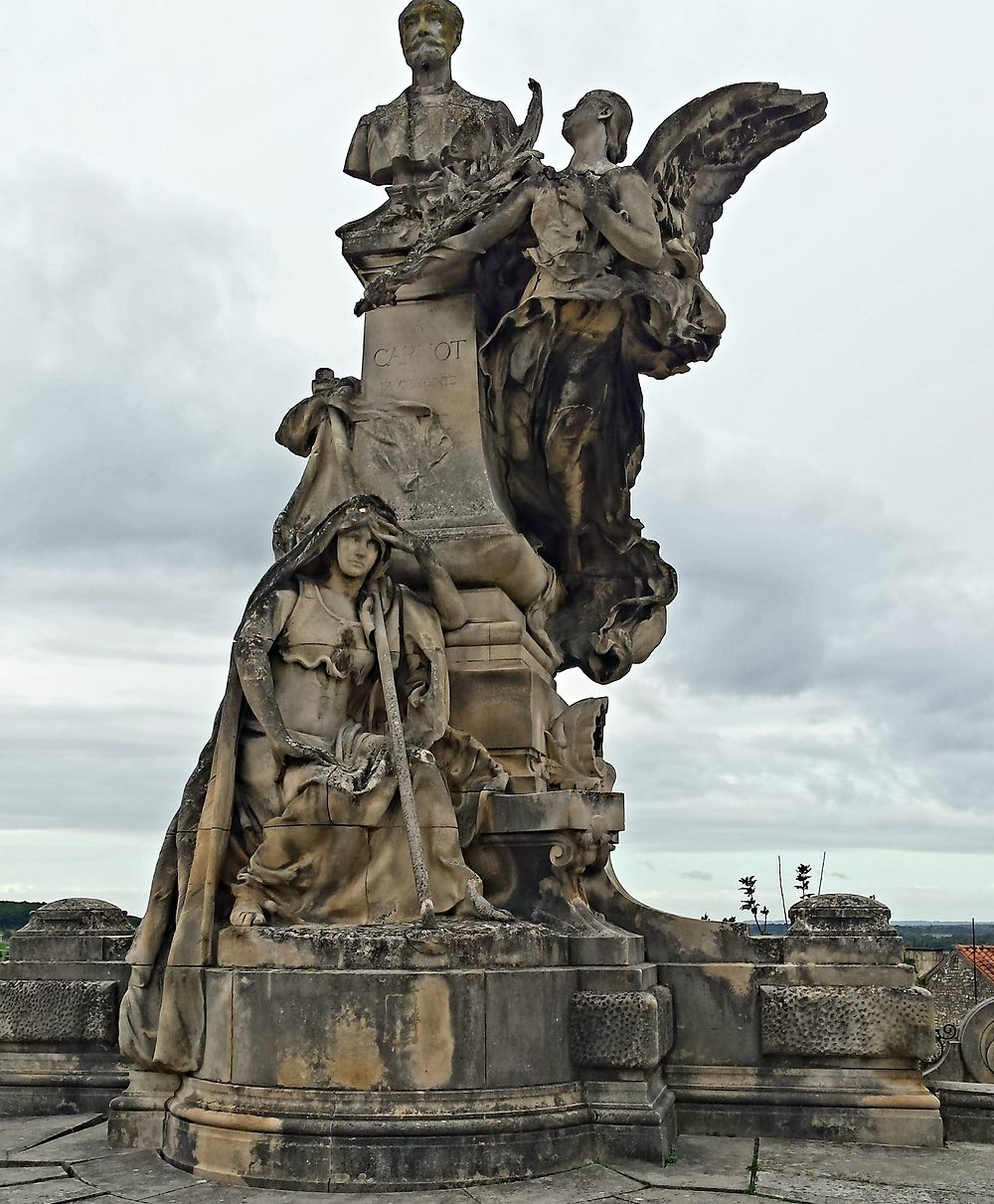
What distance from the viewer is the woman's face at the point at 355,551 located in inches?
290

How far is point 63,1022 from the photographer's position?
27.4 ft

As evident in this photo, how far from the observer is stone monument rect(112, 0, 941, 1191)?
605 cm

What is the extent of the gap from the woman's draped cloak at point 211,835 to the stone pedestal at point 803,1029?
1765 millimetres

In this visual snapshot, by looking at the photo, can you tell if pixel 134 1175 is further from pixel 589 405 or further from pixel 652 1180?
pixel 589 405

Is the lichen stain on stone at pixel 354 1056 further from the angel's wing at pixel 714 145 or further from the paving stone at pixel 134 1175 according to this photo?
the angel's wing at pixel 714 145

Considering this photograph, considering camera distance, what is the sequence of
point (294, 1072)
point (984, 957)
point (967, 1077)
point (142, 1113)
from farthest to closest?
1. point (984, 957)
2. point (967, 1077)
3. point (142, 1113)
4. point (294, 1072)

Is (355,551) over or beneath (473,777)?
over

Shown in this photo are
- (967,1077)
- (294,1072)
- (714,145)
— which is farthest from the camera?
(714,145)

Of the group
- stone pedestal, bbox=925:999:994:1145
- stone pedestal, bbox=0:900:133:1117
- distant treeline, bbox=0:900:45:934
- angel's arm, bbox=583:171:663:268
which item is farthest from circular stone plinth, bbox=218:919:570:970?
distant treeline, bbox=0:900:45:934

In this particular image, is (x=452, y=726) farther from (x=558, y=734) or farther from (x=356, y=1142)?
(x=356, y=1142)

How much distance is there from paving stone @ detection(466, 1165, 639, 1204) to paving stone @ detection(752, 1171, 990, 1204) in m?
0.65

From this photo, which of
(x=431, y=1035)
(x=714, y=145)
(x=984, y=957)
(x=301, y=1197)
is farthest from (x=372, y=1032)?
(x=984, y=957)

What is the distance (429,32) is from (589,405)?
334 centimetres

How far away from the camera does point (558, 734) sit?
8.49 m
